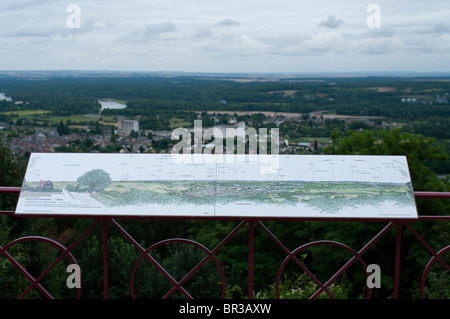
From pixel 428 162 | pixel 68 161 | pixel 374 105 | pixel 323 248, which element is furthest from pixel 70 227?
pixel 374 105

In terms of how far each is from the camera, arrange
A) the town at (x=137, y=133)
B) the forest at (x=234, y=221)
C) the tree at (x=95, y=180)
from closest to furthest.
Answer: the tree at (x=95, y=180) < the forest at (x=234, y=221) < the town at (x=137, y=133)

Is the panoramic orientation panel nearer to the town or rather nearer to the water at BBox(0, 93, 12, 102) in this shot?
the town

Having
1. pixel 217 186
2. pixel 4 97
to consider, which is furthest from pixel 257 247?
pixel 4 97

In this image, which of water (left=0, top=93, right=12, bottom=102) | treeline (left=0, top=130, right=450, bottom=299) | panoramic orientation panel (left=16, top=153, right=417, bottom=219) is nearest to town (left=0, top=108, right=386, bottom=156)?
treeline (left=0, top=130, right=450, bottom=299)

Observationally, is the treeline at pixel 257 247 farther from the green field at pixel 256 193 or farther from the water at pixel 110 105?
the water at pixel 110 105

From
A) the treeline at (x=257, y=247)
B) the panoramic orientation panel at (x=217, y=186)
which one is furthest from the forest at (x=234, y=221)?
the panoramic orientation panel at (x=217, y=186)

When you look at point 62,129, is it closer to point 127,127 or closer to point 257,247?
point 127,127
